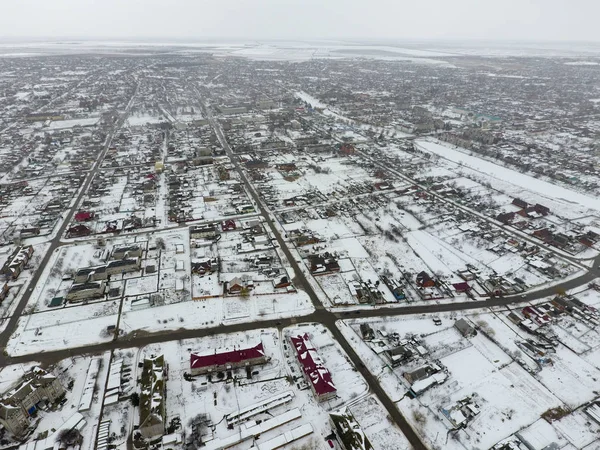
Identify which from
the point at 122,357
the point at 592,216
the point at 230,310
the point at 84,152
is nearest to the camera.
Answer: the point at 122,357

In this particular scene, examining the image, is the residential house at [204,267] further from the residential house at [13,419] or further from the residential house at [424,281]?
the residential house at [424,281]

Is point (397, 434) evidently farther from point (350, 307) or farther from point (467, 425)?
point (350, 307)

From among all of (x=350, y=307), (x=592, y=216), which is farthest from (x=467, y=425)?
(x=592, y=216)

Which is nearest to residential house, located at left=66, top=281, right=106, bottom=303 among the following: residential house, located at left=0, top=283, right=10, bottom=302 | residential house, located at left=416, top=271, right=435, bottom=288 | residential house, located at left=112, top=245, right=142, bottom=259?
residential house, located at left=112, top=245, right=142, bottom=259

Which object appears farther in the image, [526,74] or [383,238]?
[526,74]

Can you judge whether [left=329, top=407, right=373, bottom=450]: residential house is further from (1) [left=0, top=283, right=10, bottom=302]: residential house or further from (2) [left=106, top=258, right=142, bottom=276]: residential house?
(1) [left=0, top=283, right=10, bottom=302]: residential house
